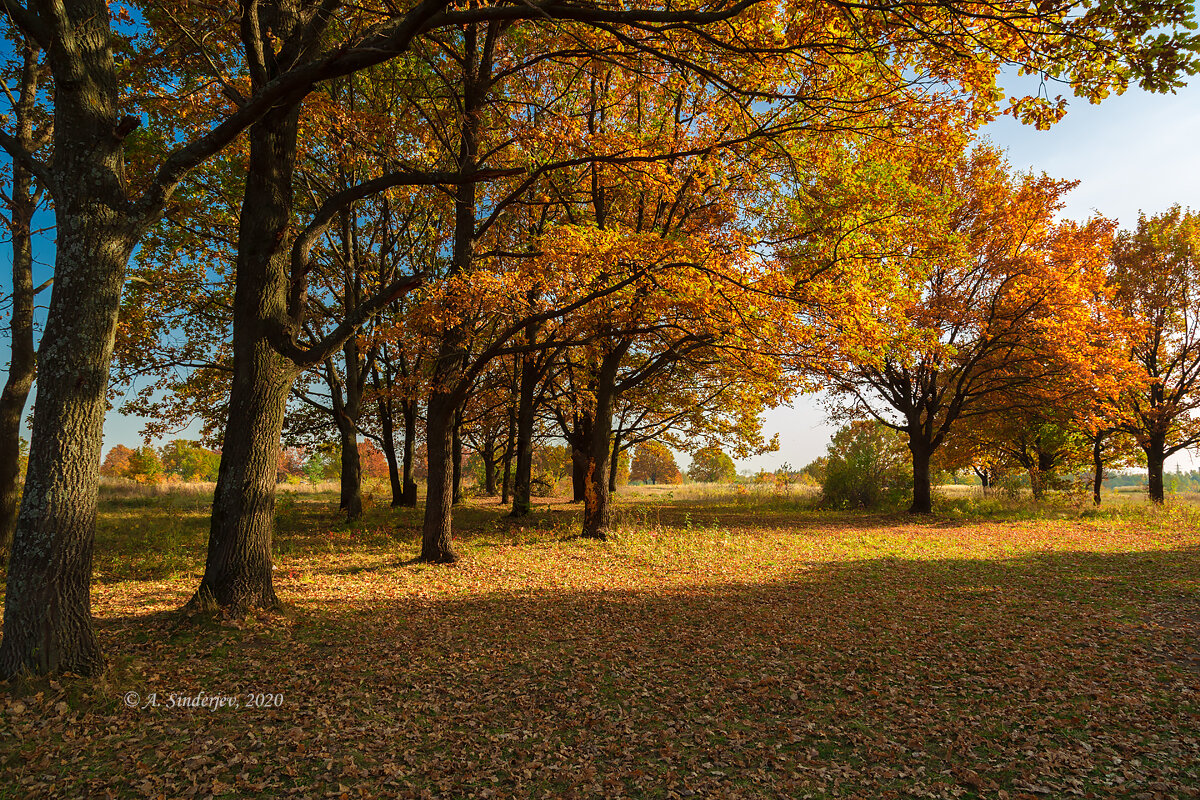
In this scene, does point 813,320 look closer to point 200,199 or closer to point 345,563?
point 345,563

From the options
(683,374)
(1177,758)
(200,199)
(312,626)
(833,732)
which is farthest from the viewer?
(683,374)

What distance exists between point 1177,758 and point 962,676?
5.44 feet

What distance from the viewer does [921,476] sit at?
2170 centimetres

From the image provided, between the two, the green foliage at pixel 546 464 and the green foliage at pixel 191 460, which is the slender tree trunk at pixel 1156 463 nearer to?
the green foliage at pixel 546 464

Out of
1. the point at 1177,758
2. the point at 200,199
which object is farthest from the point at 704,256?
the point at 200,199

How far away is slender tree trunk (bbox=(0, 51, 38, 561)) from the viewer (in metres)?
9.53

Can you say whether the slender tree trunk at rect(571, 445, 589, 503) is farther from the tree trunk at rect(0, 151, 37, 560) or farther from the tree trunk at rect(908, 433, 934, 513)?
the tree trunk at rect(908, 433, 934, 513)

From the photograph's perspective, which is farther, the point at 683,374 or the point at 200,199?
the point at 683,374

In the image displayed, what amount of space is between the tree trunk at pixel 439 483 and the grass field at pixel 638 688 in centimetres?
95

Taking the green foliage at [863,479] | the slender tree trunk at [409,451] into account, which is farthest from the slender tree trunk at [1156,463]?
the slender tree trunk at [409,451]

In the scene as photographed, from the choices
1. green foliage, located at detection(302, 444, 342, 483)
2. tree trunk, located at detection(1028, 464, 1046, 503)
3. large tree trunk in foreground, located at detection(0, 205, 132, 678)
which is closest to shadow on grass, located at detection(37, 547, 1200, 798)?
large tree trunk in foreground, located at detection(0, 205, 132, 678)

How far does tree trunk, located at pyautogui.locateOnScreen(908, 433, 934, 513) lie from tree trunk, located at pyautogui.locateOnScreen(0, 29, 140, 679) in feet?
77.1

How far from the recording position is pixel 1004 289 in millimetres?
19578

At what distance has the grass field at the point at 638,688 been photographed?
13.1 feet
